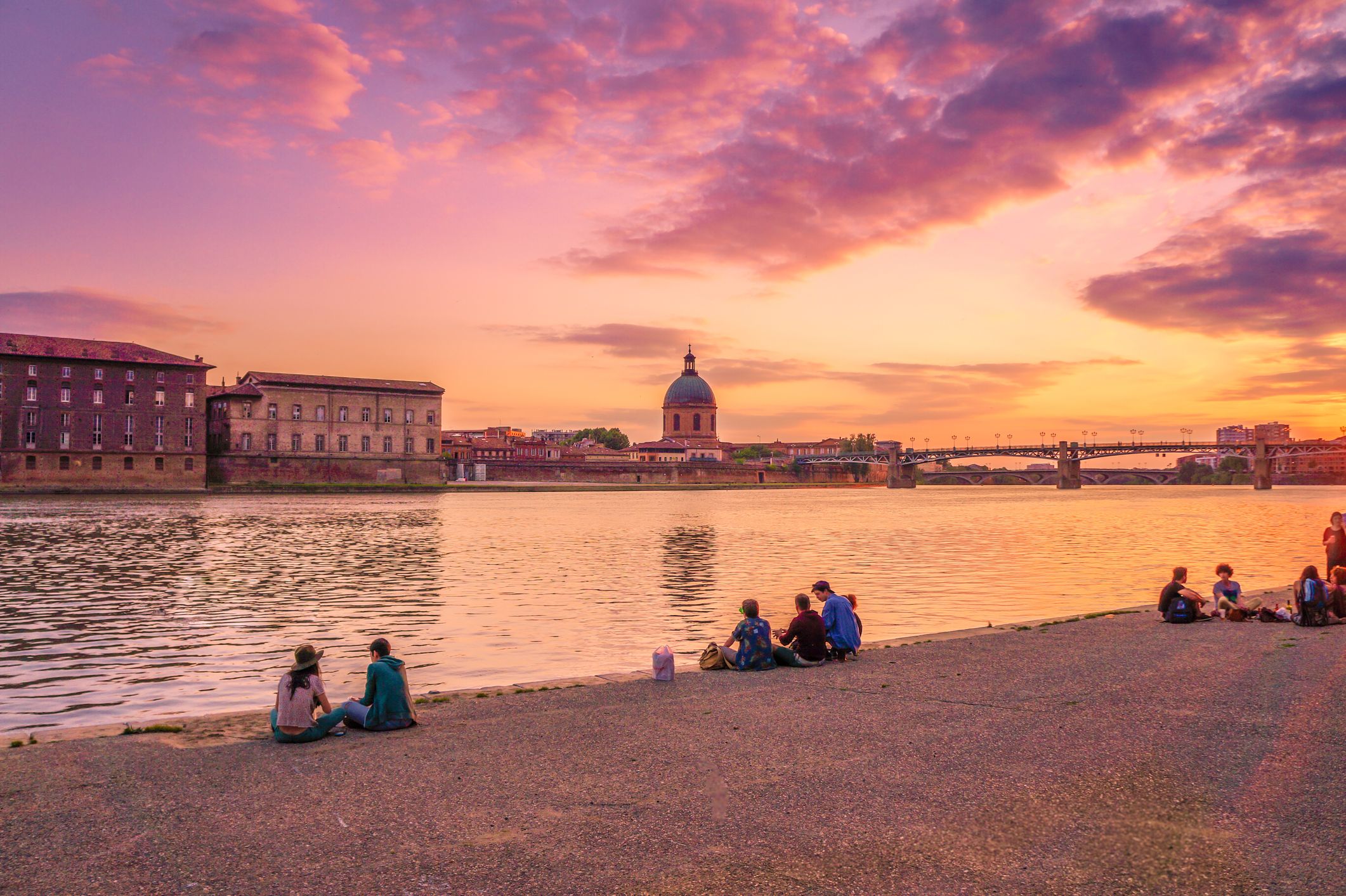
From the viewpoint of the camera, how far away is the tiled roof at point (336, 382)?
124m

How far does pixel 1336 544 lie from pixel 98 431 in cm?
11441

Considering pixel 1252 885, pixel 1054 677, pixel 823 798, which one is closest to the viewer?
pixel 1252 885

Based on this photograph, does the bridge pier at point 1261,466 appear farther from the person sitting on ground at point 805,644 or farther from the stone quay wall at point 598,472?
the person sitting on ground at point 805,644

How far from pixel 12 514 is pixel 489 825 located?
7202 centimetres

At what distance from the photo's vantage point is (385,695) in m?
10.8

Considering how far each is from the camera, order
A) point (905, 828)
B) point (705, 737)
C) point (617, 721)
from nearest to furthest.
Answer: point (905, 828), point (705, 737), point (617, 721)

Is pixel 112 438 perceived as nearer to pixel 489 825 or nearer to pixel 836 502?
pixel 836 502

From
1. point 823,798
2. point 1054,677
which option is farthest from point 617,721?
point 1054,677

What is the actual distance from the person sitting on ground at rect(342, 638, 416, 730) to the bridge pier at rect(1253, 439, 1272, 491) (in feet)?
666

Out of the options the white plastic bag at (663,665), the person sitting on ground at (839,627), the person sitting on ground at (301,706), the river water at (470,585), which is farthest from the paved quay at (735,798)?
the river water at (470,585)

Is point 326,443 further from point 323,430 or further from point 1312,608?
point 1312,608

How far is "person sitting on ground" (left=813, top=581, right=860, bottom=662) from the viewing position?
1499 cm

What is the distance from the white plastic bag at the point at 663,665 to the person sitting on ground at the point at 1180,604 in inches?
429

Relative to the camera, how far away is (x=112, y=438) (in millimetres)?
105688
